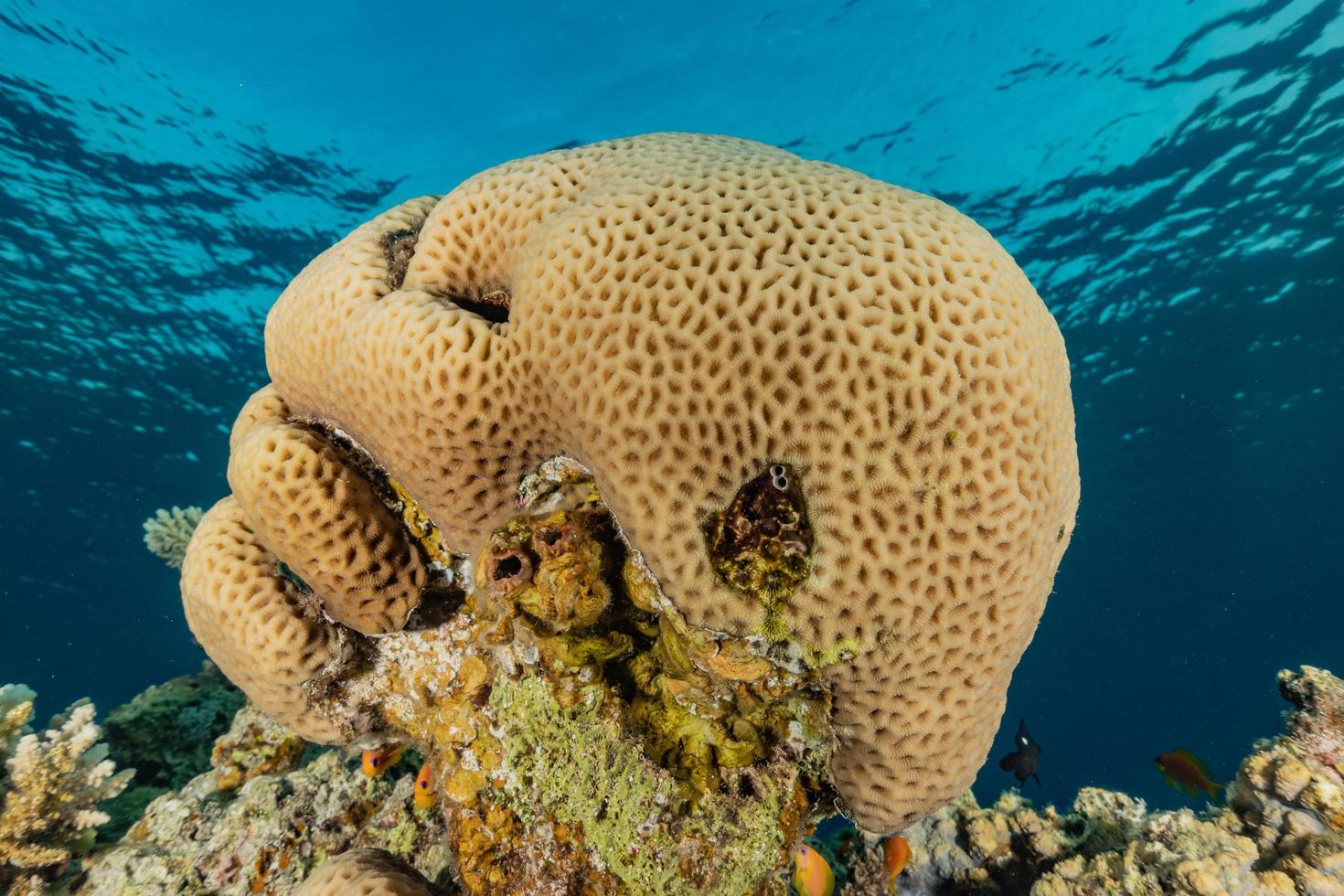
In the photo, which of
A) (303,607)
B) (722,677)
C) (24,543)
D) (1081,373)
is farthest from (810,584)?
(24,543)

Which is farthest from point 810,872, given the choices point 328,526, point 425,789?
point 328,526

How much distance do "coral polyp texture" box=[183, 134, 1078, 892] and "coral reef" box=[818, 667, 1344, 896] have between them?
219 cm

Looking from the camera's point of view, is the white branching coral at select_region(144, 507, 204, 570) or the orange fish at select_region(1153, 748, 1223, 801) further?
the white branching coral at select_region(144, 507, 204, 570)

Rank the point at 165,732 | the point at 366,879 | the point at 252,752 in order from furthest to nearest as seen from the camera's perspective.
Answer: the point at 165,732 → the point at 252,752 → the point at 366,879

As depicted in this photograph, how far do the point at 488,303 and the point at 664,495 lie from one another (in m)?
1.59

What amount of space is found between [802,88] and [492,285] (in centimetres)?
1711

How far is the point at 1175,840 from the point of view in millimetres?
3984

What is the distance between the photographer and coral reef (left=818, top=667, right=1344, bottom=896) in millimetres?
3607

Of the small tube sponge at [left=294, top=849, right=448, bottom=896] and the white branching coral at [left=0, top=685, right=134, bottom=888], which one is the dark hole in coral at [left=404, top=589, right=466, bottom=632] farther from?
the white branching coral at [left=0, top=685, right=134, bottom=888]

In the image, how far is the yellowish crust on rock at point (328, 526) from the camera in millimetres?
2971

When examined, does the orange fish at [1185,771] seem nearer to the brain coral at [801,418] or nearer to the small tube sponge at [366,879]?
the brain coral at [801,418]

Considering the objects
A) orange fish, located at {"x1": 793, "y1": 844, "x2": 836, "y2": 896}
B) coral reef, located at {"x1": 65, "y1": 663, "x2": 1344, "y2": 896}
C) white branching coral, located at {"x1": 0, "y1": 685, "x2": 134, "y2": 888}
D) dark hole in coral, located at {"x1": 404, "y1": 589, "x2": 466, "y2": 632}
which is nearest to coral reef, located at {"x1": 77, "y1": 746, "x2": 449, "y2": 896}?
coral reef, located at {"x1": 65, "y1": 663, "x2": 1344, "y2": 896}

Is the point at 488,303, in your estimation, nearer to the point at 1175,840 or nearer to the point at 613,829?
the point at 613,829

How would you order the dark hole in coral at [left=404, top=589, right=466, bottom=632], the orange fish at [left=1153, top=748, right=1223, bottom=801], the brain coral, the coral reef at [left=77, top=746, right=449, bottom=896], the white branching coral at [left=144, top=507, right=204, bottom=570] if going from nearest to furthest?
the brain coral < the dark hole in coral at [left=404, top=589, right=466, bottom=632] < the coral reef at [left=77, top=746, right=449, bottom=896] < the orange fish at [left=1153, top=748, right=1223, bottom=801] < the white branching coral at [left=144, top=507, right=204, bottom=570]
